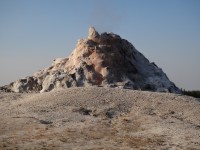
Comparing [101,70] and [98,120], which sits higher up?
[101,70]

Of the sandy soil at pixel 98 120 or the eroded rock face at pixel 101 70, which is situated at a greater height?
the eroded rock face at pixel 101 70

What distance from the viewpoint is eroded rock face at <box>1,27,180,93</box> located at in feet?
71.3

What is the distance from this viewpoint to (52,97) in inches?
679

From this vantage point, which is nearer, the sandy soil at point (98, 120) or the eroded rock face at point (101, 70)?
the sandy soil at point (98, 120)

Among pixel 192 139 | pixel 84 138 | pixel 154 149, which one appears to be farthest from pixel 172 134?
pixel 84 138

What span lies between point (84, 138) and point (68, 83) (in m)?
9.98

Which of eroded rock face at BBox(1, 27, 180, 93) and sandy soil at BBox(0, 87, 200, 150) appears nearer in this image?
sandy soil at BBox(0, 87, 200, 150)

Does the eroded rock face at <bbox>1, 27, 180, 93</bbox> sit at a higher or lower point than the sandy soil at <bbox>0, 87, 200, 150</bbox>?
higher

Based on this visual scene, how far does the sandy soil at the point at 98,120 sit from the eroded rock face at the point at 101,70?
134 inches

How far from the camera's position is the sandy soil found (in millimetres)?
11164

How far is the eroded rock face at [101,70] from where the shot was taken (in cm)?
2174

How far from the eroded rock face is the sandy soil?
11.2ft

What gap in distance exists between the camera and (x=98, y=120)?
14578 mm

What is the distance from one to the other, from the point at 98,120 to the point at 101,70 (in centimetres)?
781
